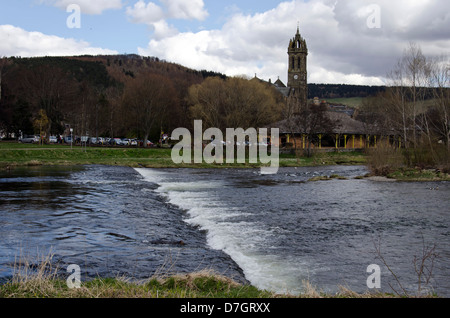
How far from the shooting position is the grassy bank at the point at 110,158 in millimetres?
52750

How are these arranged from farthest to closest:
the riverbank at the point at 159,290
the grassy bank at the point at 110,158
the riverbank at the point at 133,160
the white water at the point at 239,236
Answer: the grassy bank at the point at 110,158 < the riverbank at the point at 133,160 < the white water at the point at 239,236 < the riverbank at the point at 159,290

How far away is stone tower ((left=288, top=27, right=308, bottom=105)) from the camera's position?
169 metres

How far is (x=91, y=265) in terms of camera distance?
11508 millimetres

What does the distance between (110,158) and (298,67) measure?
12261 cm

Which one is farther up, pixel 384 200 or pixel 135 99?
pixel 135 99

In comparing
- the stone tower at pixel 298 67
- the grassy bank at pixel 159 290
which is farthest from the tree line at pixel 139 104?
the stone tower at pixel 298 67

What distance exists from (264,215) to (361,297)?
507 inches

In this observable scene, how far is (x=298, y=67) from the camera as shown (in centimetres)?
17075

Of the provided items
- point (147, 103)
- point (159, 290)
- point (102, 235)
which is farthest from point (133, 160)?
point (159, 290)

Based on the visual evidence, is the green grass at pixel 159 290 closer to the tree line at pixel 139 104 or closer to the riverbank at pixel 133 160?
the riverbank at pixel 133 160

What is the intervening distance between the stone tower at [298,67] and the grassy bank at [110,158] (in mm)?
100365

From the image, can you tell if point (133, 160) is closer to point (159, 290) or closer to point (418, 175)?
point (418, 175)
